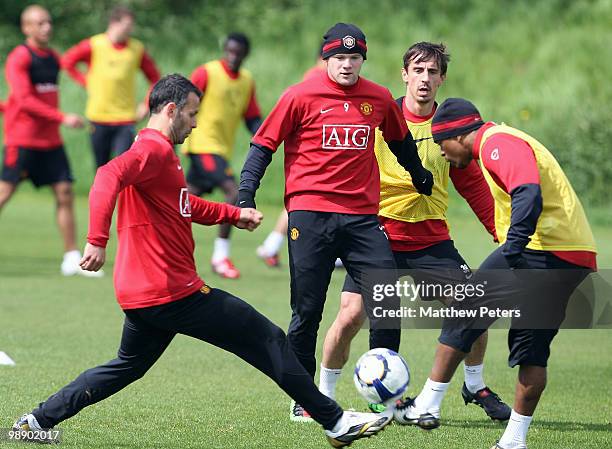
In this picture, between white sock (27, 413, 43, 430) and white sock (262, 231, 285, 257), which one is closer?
white sock (27, 413, 43, 430)

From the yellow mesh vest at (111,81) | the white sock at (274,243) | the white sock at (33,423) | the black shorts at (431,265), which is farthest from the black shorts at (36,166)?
the white sock at (33,423)

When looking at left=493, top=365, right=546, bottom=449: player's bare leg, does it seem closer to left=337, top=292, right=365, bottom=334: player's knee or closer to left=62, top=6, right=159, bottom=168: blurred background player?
left=337, top=292, right=365, bottom=334: player's knee

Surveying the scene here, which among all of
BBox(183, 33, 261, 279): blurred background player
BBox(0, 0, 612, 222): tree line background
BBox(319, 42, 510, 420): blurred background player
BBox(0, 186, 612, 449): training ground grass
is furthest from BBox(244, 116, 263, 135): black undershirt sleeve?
BBox(0, 0, 612, 222): tree line background

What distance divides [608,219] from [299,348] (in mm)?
14576

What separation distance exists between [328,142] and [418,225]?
987 millimetres

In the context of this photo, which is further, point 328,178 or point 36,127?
point 36,127

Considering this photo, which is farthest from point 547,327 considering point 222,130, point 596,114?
point 596,114

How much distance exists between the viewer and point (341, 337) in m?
8.02

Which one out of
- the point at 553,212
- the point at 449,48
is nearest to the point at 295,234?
the point at 553,212

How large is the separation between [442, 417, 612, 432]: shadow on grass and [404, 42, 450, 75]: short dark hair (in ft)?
7.08

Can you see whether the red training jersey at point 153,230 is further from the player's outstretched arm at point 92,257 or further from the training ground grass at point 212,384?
the training ground grass at point 212,384

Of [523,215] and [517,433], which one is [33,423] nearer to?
[517,433]

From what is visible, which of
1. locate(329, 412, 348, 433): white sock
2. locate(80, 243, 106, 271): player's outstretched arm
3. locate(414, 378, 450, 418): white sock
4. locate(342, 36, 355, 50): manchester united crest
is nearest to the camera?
locate(80, 243, 106, 271): player's outstretched arm

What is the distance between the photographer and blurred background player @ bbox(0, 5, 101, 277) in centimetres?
1402
